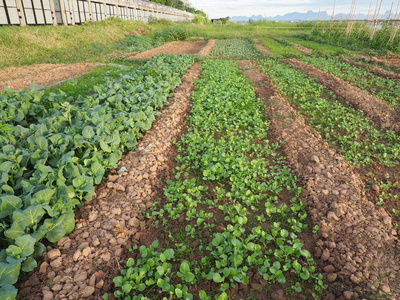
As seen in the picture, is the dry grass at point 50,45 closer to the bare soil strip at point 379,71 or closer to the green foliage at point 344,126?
the green foliage at point 344,126

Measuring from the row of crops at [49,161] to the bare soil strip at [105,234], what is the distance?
0.18 metres

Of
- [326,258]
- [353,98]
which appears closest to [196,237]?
[326,258]

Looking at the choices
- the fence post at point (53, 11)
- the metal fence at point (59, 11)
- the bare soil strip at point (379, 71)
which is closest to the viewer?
the bare soil strip at point (379, 71)

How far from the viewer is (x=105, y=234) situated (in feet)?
10.3

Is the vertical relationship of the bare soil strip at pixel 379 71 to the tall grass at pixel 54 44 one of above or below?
below

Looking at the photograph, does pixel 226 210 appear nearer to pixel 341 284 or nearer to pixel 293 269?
pixel 293 269

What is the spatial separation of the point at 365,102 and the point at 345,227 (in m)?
5.85

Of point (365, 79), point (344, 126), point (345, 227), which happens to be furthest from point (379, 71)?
point (345, 227)

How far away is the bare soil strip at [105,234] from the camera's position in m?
2.54

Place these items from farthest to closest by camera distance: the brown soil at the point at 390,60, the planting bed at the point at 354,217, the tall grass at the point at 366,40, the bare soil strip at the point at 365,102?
the tall grass at the point at 366,40, the brown soil at the point at 390,60, the bare soil strip at the point at 365,102, the planting bed at the point at 354,217

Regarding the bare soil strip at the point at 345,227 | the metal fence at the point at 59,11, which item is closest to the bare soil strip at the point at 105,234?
the bare soil strip at the point at 345,227

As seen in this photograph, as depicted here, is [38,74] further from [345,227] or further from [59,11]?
[59,11]

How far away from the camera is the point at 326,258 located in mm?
2914

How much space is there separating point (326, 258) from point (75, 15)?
24.0 meters
